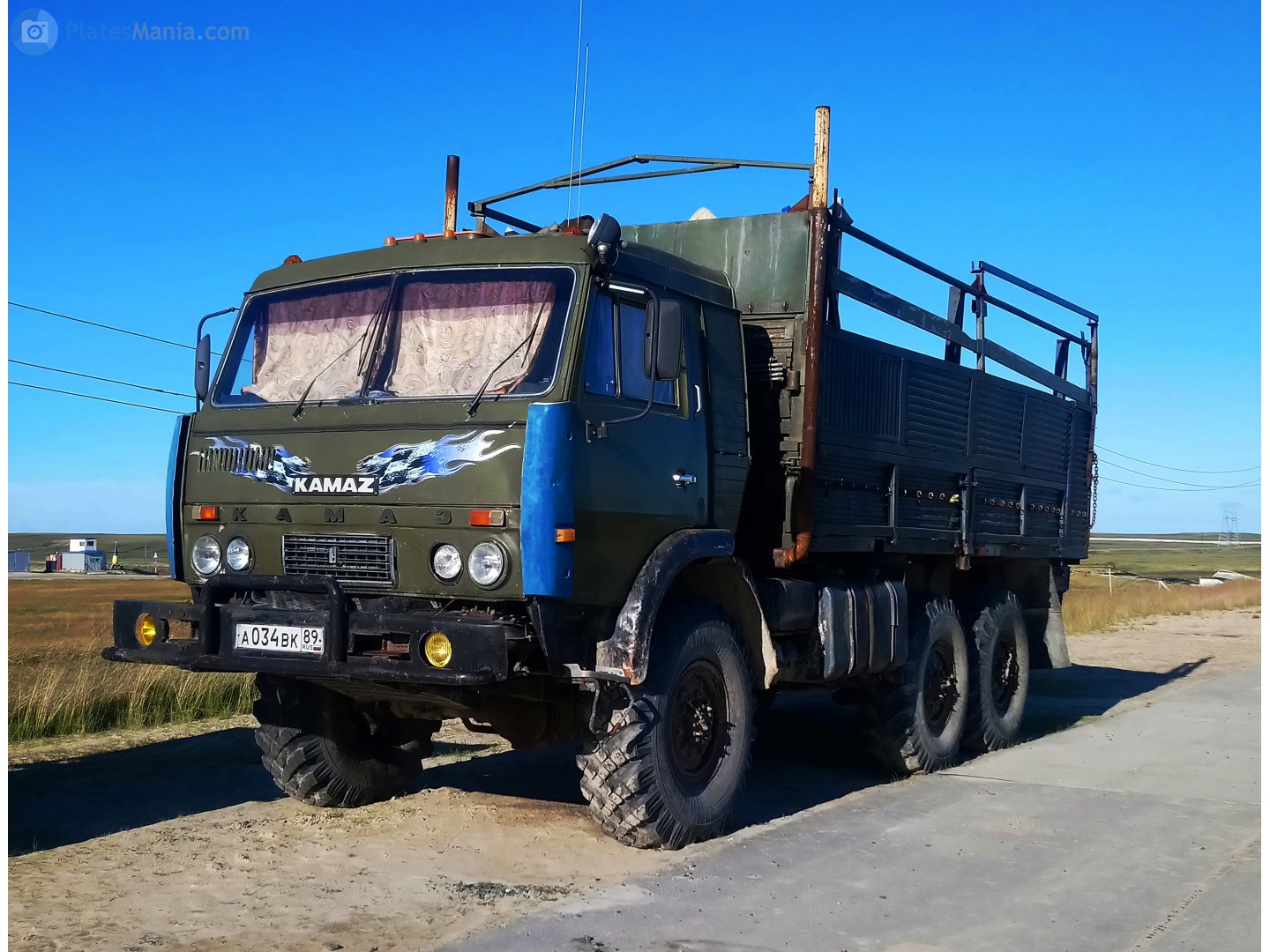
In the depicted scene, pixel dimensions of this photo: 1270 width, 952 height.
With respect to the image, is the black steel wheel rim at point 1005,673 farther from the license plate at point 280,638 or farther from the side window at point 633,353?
the license plate at point 280,638

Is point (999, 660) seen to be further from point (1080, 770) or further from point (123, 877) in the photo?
point (123, 877)

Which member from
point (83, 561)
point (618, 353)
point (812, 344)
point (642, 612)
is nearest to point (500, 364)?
point (618, 353)

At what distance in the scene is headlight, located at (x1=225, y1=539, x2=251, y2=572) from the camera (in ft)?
21.1

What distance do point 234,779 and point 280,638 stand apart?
9.16ft

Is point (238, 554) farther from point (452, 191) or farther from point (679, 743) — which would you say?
point (452, 191)

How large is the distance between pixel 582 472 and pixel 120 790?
13.2ft

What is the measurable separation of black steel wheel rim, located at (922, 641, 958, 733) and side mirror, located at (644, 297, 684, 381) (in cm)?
402

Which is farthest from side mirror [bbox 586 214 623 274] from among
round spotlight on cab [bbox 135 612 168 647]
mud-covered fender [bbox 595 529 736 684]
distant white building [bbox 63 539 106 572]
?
distant white building [bbox 63 539 106 572]

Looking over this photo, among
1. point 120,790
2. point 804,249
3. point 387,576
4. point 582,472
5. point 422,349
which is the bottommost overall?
point 120,790

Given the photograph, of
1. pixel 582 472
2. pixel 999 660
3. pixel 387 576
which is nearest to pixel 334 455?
pixel 387 576

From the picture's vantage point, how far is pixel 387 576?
237 inches

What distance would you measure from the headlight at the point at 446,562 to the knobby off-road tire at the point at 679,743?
1123mm

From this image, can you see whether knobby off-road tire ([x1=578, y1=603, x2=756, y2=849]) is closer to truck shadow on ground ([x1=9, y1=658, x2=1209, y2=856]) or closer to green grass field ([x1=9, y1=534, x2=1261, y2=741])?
truck shadow on ground ([x1=9, y1=658, x2=1209, y2=856])

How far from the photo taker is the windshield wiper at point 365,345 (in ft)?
21.3
